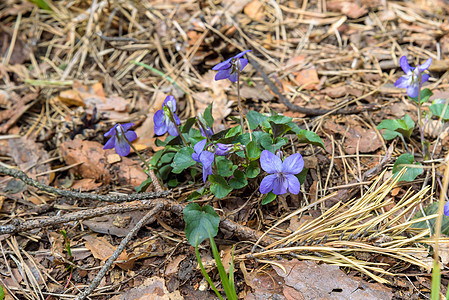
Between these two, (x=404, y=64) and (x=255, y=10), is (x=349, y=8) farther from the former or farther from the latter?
(x=404, y=64)

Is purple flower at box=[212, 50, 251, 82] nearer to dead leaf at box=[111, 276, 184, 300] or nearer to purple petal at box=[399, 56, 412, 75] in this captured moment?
purple petal at box=[399, 56, 412, 75]

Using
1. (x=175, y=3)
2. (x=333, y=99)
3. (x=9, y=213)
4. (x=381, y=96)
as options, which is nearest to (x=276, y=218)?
(x=333, y=99)

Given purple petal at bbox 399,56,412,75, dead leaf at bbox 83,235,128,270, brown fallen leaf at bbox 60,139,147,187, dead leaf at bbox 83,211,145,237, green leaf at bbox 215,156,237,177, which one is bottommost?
dead leaf at bbox 83,235,128,270

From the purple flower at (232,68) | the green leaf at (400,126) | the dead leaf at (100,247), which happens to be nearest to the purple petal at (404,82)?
the green leaf at (400,126)

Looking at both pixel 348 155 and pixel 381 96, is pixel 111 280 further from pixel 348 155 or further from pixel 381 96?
pixel 381 96

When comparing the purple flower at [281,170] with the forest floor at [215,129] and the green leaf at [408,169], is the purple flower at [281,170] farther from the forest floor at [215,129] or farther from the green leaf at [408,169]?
the green leaf at [408,169]

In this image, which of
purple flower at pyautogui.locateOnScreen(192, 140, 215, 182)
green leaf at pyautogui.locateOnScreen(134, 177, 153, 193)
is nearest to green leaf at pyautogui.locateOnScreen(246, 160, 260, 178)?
purple flower at pyautogui.locateOnScreen(192, 140, 215, 182)
